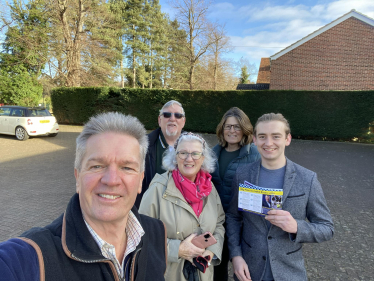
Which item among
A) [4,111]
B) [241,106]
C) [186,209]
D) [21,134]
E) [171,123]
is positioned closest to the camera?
[186,209]

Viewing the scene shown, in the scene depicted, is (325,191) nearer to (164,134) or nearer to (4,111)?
(164,134)

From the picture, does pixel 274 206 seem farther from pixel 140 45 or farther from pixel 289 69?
pixel 140 45

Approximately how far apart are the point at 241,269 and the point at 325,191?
18.3 ft

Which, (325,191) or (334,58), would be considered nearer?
(325,191)

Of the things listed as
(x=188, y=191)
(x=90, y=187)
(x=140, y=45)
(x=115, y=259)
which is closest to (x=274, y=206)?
(x=188, y=191)

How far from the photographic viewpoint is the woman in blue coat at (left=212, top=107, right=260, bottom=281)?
247cm

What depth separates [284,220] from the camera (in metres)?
1.61

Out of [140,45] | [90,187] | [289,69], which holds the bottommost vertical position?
[90,187]

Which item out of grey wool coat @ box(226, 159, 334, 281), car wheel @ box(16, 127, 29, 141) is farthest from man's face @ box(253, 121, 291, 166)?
car wheel @ box(16, 127, 29, 141)

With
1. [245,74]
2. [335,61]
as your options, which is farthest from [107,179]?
[245,74]

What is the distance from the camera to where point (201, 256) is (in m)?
1.83

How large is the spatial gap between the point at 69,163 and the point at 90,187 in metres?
8.59

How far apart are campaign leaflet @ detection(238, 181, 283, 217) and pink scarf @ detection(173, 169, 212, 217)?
359 millimetres

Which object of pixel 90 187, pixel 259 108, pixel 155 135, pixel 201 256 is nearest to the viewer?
pixel 90 187
